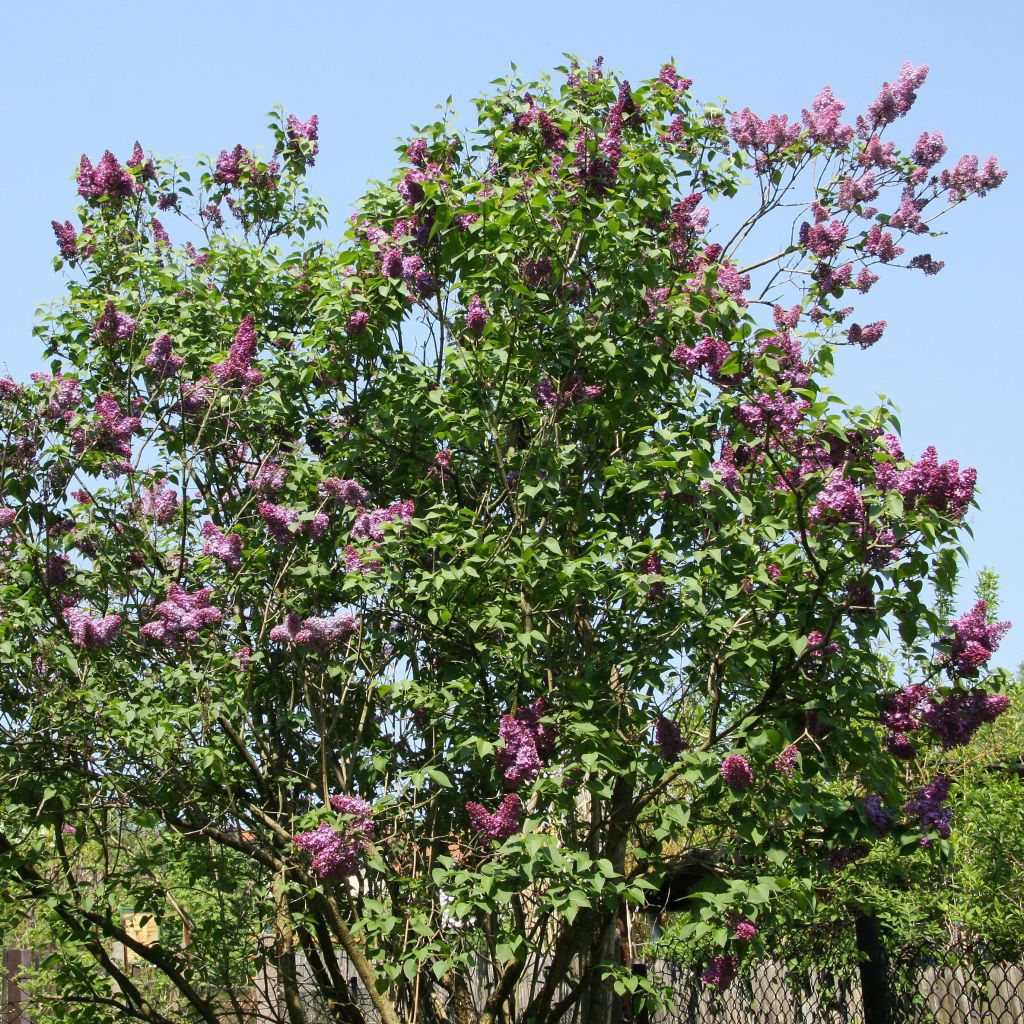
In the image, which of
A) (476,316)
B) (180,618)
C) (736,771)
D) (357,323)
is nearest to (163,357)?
(357,323)

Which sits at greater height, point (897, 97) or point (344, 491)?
point (897, 97)

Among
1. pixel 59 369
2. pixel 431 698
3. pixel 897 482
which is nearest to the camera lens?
pixel 897 482

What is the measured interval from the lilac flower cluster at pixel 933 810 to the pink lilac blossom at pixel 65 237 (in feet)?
15.7

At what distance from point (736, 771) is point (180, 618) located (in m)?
2.12

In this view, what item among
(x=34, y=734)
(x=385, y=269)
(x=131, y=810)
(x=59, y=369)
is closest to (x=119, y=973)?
(x=131, y=810)

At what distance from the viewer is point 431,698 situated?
4.45 m

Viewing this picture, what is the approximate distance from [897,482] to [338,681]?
2614mm

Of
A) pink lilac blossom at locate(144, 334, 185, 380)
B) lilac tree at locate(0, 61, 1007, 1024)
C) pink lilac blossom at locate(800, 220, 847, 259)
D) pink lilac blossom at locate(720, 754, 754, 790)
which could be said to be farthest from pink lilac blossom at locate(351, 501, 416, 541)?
pink lilac blossom at locate(800, 220, 847, 259)

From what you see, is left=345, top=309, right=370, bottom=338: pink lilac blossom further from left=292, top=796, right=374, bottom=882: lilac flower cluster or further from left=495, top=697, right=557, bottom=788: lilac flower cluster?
left=292, top=796, right=374, bottom=882: lilac flower cluster

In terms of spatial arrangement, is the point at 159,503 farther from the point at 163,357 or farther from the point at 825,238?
the point at 825,238

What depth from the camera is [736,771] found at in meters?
3.79

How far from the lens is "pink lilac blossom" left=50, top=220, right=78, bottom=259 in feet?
19.7

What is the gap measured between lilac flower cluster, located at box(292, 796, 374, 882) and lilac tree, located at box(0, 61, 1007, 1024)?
2 cm

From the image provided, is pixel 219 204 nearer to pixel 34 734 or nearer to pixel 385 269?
pixel 385 269
